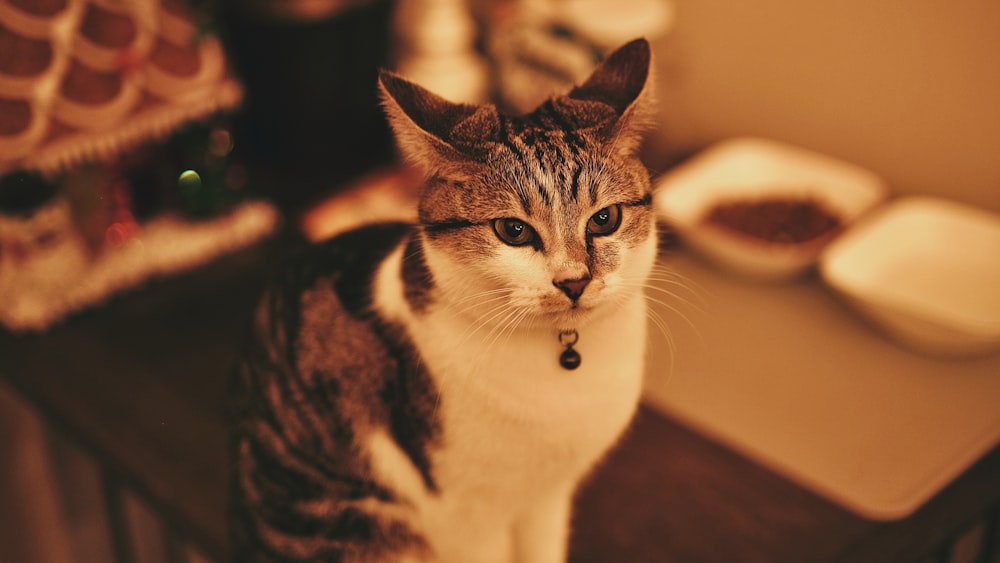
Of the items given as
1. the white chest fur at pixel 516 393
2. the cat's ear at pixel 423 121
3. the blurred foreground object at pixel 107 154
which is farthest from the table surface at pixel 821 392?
the blurred foreground object at pixel 107 154

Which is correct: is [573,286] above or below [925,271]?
above

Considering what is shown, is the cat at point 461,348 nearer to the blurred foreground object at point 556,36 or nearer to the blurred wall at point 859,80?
the blurred foreground object at point 556,36

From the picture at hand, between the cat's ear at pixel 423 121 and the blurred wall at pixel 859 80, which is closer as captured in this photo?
the cat's ear at pixel 423 121

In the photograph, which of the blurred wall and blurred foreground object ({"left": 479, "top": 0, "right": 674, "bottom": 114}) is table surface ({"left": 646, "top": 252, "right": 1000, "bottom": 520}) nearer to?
the blurred wall

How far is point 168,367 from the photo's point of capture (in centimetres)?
131

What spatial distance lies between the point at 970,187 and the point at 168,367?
1.36 metres

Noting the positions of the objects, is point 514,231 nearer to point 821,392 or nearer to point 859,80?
point 821,392

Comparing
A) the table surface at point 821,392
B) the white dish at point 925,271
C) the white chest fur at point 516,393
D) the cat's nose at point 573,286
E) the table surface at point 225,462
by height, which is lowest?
the table surface at point 225,462

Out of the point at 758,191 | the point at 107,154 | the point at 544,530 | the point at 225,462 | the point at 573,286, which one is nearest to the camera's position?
the point at 573,286

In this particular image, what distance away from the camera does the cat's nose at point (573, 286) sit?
77cm

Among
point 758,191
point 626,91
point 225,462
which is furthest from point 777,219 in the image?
point 225,462

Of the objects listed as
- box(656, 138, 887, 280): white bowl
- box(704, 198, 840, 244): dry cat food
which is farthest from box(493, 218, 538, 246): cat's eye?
box(704, 198, 840, 244): dry cat food

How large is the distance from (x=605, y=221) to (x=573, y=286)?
91 millimetres

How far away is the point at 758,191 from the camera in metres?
→ 1.56
